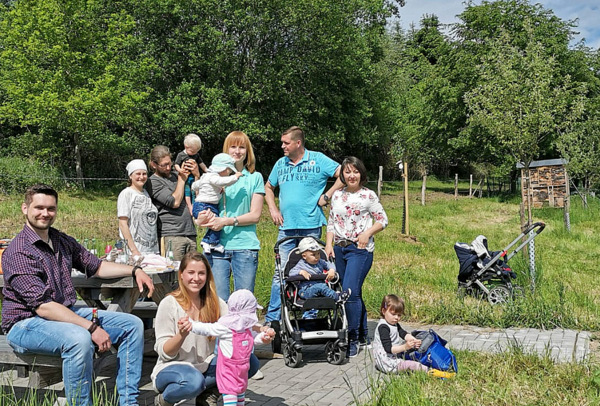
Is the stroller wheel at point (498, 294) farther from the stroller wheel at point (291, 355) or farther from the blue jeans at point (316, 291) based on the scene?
the stroller wheel at point (291, 355)

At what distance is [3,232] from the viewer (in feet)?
47.6

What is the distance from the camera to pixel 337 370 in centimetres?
572

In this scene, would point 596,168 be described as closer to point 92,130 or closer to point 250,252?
point 92,130

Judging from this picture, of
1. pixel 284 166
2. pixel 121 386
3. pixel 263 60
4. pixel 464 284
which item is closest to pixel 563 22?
pixel 263 60

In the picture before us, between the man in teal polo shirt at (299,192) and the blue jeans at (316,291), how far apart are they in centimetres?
42

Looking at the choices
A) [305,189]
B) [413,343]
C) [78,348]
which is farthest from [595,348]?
[78,348]

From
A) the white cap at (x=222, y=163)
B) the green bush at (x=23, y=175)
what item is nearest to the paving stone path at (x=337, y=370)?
the white cap at (x=222, y=163)

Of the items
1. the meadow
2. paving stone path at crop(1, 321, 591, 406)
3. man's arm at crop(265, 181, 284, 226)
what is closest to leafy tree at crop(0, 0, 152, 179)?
the meadow

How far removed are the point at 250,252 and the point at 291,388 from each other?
131 centimetres

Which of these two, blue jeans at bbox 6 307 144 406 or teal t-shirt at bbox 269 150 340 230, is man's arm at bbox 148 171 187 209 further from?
blue jeans at bbox 6 307 144 406

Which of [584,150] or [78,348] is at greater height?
[584,150]

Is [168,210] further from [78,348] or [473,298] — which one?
[473,298]

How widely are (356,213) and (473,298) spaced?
291cm

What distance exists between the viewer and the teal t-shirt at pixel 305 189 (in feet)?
20.9
